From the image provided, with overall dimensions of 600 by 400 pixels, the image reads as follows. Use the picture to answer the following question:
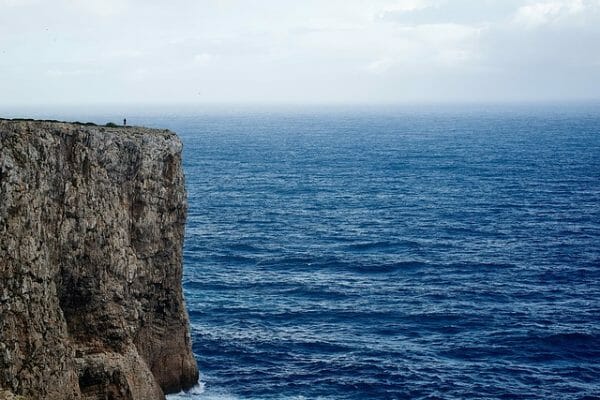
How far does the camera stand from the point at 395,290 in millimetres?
79750

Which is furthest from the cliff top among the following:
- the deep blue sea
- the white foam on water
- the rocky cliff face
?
the deep blue sea

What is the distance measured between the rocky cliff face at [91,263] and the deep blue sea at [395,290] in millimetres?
7403

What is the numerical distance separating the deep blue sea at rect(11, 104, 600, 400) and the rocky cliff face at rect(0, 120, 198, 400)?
740 cm

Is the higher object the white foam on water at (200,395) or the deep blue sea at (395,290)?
the deep blue sea at (395,290)

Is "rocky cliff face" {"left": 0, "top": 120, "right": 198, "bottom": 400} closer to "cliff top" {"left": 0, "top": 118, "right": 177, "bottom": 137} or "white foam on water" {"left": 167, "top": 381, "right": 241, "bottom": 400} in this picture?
"cliff top" {"left": 0, "top": 118, "right": 177, "bottom": 137}

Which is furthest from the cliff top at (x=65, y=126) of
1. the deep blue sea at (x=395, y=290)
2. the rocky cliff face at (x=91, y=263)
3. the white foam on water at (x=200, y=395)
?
the deep blue sea at (x=395, y=290)

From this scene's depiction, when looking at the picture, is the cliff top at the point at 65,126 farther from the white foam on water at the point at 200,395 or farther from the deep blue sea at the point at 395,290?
the deep blue sea at the point at 395,290

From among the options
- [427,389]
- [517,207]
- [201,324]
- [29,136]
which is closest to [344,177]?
[517,207]

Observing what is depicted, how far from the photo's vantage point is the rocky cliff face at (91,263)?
42.4m

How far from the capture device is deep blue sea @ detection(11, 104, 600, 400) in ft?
200

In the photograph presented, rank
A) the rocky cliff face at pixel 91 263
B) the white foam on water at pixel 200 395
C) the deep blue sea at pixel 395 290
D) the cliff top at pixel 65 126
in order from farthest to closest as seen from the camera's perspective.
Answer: the deep blue sea at pixel 395 290 < the white foam on water at pixel 200 395 < the cliff top at pixel 65 126 < the rocky cliff face at pixel 91 263

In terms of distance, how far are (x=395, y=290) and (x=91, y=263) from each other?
3835cm

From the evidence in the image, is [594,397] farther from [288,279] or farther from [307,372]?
[288,279]

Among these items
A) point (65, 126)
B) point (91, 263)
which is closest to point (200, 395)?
point (91, 263)
